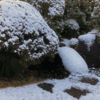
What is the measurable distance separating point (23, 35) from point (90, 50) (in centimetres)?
324

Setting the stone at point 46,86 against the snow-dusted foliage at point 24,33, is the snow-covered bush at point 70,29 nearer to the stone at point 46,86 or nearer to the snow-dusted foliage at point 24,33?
the snow-dusted foliage at point 24,33

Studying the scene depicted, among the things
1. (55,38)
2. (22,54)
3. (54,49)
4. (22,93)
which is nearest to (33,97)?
(22,93)

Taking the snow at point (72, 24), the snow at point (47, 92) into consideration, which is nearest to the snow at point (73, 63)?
the snow at point (47, 92)

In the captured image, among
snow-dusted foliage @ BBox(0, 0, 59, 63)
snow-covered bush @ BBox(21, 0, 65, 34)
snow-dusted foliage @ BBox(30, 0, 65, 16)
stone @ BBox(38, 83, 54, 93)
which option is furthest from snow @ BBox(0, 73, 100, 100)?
snow-dusted foliage @ BBox(30, 0, 65, 16)

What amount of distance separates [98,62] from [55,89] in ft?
9.90

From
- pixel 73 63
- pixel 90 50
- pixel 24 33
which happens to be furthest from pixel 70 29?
A: pixel 24 33

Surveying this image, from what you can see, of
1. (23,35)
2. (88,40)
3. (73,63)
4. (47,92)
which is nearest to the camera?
(47,92)

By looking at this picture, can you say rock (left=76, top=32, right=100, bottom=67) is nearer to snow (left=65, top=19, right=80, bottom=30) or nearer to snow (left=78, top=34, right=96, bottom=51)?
snow (left=78, top=34, right=96, bottom=51)

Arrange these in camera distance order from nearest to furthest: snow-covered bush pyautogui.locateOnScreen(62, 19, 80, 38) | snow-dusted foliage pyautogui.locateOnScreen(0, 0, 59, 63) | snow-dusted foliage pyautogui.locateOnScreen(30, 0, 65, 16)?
1. snow-dusted foliage pyautogui.locateOnScreen(0, 0, 59, 63)
2. snow-dusted foliage pyautogui.locateOnScreen(30, 0, 65, 16)
3. snow-covered bush pyautogui.locateOnScreen(62, 19, 80, 38)

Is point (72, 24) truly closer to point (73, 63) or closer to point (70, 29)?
point (70, 29)

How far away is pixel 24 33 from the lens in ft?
13.2

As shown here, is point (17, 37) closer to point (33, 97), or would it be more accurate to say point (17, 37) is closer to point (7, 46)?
point (7, 46)

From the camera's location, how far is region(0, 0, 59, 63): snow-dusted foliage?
3.76 metres

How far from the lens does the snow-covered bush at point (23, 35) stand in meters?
3.76
